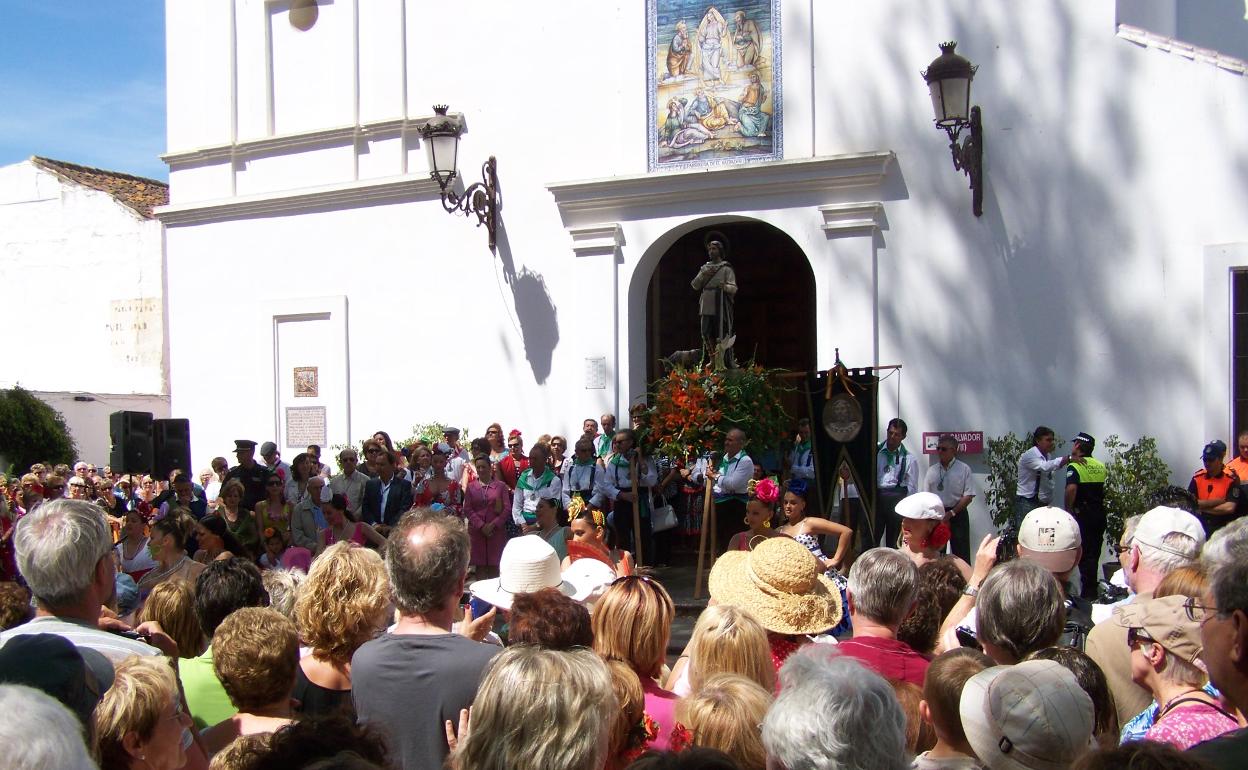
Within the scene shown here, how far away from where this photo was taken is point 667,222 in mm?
13383

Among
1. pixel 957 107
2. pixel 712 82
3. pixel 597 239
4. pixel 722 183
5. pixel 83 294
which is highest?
pixel 712 82

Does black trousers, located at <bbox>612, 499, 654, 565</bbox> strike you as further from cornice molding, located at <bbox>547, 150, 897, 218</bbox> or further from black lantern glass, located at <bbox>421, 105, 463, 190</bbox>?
black lantern glass, located at <bbox>421, 105, 463, 190</bbox>

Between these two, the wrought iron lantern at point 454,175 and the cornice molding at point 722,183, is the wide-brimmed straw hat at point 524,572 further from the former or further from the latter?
the wrought iron lantern at point 454,175

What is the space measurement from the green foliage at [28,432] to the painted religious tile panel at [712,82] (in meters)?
14.9

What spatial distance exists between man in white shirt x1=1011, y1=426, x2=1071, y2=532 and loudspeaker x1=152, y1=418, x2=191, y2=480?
425 inches

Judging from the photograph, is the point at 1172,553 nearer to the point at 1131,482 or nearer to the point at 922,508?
the point at 922,508

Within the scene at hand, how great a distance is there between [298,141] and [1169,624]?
14175 millimetres

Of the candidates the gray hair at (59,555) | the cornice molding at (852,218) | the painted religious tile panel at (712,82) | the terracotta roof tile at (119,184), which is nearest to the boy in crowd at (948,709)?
the gray hair at (59,555)

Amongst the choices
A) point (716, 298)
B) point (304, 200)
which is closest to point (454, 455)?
point (716, 298)

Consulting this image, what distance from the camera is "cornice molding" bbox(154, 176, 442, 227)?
576 inches

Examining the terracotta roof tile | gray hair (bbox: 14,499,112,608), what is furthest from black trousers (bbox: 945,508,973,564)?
the terracotta roof tile

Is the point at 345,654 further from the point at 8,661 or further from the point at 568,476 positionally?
the point at 568,476

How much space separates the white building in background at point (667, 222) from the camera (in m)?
11.2

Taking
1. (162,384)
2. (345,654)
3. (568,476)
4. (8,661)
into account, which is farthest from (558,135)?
(162,384)
